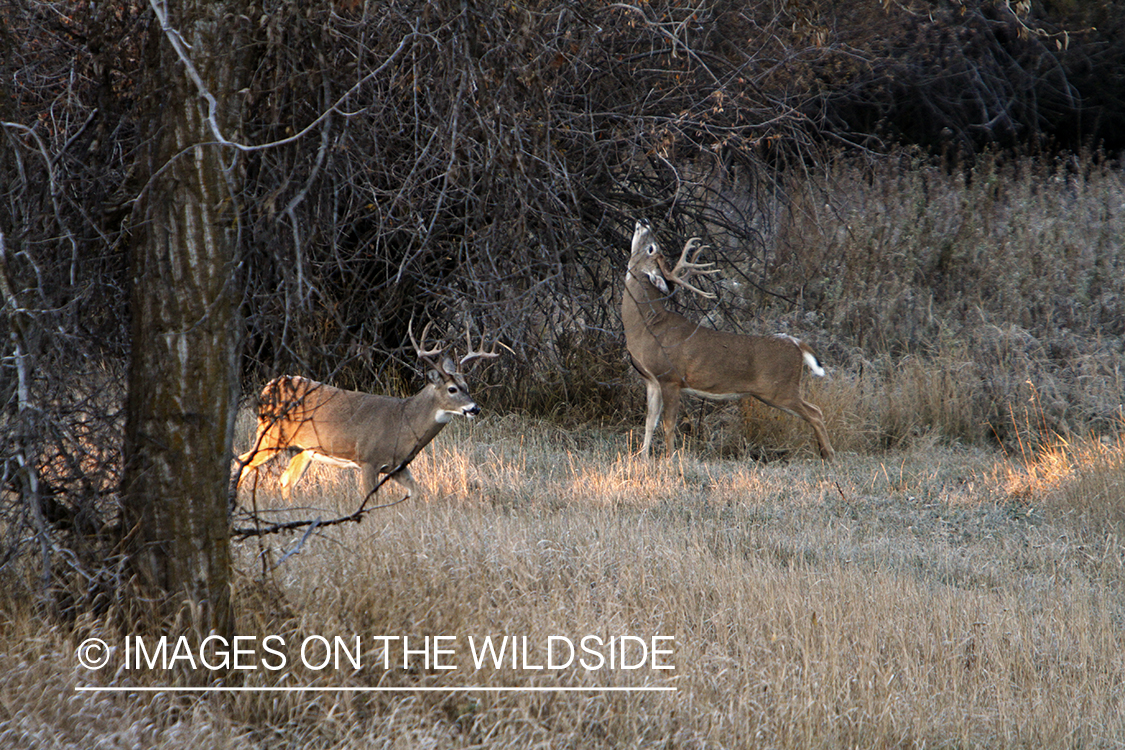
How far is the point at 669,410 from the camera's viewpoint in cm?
847

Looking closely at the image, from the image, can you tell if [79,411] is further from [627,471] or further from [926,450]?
[926,450]

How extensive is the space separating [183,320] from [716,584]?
2.86 meters

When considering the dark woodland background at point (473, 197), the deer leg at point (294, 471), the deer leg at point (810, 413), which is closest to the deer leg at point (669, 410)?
the deer leg at point (810, 413)

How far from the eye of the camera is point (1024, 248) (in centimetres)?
1375

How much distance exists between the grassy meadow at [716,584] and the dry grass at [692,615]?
0.05ft

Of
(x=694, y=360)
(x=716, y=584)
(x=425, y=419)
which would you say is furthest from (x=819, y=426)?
(x=716, y=584)

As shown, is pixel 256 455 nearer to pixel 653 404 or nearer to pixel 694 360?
pixel 653 404

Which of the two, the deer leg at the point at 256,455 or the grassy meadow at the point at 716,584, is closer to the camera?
the deer leg at the point at 256,455

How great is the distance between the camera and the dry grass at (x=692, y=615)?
3.58m

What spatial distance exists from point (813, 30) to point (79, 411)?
370cm

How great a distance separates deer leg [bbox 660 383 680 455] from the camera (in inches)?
331

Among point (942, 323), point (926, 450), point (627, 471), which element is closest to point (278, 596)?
point (627, 471)

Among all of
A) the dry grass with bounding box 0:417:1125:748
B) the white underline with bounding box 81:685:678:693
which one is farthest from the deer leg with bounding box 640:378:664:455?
the white underline with bounding box 81:685:678:693

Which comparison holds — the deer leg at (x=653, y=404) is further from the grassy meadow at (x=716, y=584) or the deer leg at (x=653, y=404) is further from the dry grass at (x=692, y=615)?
the dry grass at (x=692, y=615)
